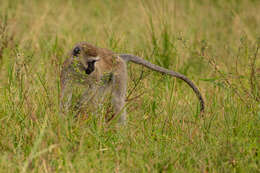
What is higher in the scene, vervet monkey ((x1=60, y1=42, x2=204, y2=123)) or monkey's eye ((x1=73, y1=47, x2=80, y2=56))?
monkey's eye ((x1=73, y1=47, x2=80, y2=56))

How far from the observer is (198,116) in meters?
4.29

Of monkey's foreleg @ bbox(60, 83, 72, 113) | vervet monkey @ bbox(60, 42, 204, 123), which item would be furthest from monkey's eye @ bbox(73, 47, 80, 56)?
monkey's foreleg @ bbox(60, 83, 72, 113)

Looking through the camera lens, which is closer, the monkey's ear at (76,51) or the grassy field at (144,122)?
the grassy field at (144,122)

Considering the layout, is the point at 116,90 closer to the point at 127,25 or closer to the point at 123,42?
the point at 123,42

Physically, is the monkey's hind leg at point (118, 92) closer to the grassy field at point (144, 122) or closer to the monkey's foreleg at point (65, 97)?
the grassy field at point (144, 122)

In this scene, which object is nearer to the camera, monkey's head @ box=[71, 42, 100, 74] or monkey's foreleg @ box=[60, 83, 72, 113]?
monkey's foreleg @ box=[60, 83, 72, 113]

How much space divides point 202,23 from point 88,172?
5374mm

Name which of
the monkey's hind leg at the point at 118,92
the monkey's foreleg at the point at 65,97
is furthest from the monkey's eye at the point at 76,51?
the monkey's hind leg at the point at 118,92

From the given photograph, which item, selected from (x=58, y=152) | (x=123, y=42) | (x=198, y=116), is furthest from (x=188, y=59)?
(x=58, y=152)

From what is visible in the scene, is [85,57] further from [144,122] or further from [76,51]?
[144,122]

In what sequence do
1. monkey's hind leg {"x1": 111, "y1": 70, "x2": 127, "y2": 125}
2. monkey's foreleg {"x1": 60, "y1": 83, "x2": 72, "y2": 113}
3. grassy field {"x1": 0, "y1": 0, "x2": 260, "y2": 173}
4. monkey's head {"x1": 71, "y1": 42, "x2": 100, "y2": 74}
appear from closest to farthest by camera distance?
grassy field {"x1": 0, "y1": 0, "x2": 260, "y2": 173}
monkey's foreleg {"x1": 60, "y1": 83, "x2": 72, "y2": 113}
monkey's head {"x1": 71, "y1": 42, "x2": 100, "y2": 74}
monkey's hind leg {"x1": 111, "y1": 70, "x2": 127, "y2": 125}

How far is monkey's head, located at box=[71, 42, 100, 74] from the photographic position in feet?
13.4

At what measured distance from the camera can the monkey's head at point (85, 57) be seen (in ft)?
13.4

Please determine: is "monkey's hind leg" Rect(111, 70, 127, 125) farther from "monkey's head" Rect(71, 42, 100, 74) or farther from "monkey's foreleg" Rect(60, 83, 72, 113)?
"monkey's foreleg" Rect(60, 83, 72, 113)
